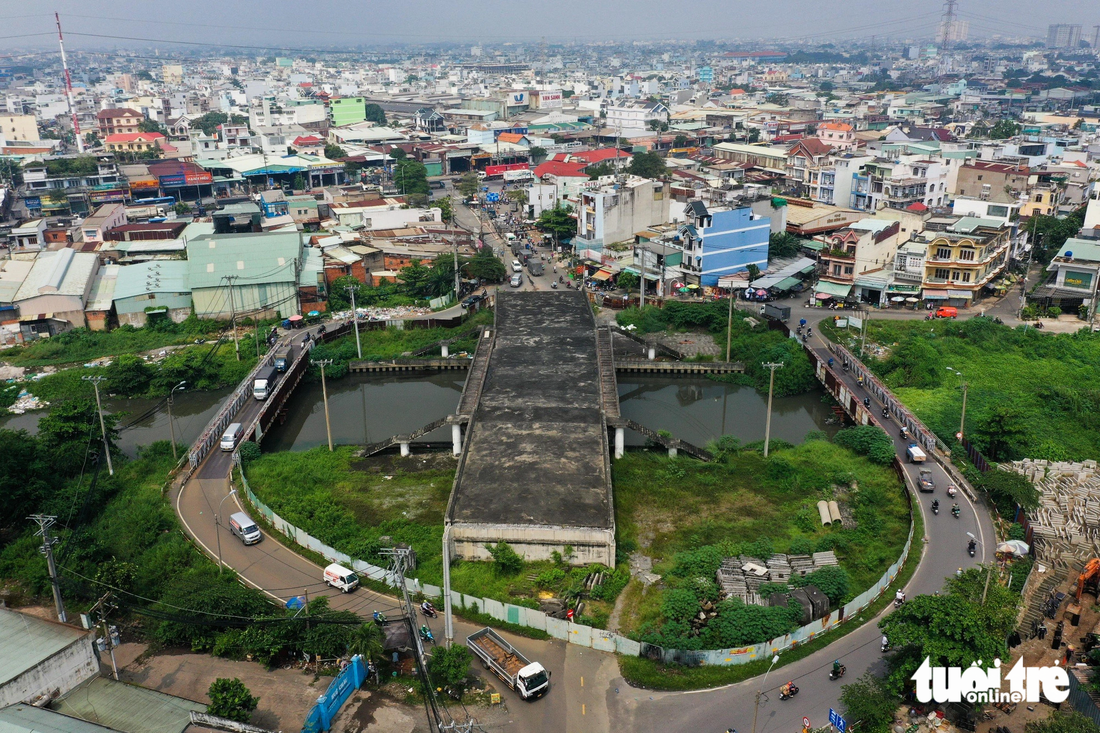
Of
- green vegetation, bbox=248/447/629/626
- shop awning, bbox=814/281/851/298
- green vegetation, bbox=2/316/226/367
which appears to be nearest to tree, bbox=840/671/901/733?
green vegetation, bbox=248/447/629/626

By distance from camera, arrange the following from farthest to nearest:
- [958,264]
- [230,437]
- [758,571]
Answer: [958,264] → [230,437] → [758,571]

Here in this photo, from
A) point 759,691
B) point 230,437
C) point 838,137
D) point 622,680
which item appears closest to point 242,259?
point 230,437

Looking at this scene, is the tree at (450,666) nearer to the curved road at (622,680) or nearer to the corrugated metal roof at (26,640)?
the curved road at (622,680)

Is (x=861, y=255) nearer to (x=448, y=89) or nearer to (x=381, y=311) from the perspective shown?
(x=381, y=311)

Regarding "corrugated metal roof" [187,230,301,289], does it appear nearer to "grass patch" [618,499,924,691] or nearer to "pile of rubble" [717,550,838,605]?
"pile of rubble" [717,550,838,605]

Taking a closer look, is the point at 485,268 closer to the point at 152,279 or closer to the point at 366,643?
the point at 152,279

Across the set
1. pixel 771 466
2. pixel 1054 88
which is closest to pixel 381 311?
pixel 771 466

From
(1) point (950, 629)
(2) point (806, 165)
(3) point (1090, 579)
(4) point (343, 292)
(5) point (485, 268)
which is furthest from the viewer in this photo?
(2) point (806, 165)
